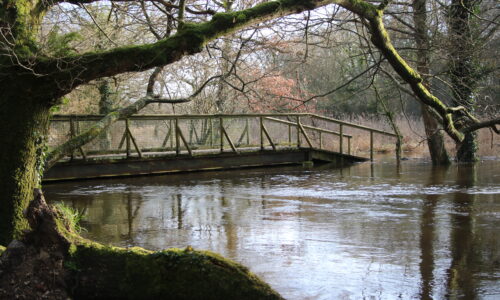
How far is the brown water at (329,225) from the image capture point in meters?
5.40

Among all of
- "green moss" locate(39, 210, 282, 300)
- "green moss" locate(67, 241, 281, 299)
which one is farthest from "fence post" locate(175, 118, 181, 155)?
"green moss" locate(67, 241, 281, 299)

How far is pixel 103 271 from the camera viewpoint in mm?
4188

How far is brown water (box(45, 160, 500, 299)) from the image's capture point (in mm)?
5398

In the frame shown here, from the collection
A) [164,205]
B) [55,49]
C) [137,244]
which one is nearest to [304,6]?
[55,49]

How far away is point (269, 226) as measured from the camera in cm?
821

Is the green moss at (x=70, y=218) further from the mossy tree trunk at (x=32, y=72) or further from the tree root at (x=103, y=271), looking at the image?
the mossy tree trunk at (x=32, y=72)

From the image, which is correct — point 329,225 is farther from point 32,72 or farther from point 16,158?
point 32,72

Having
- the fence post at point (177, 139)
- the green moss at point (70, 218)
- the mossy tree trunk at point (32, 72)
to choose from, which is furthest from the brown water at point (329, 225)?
the mossy tree trunk at point (32, 72)

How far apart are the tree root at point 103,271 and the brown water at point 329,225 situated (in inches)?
49.6

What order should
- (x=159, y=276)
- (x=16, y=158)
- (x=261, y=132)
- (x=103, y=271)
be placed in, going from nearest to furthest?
(x=159, y=276)
(x=103, y=271)
(x=16, y=158)
(x=261, y=132)

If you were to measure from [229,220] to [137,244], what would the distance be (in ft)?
6.57

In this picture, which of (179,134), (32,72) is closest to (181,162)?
(179,134)

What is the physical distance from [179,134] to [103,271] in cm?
1212

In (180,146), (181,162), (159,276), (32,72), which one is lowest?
(159,276)
